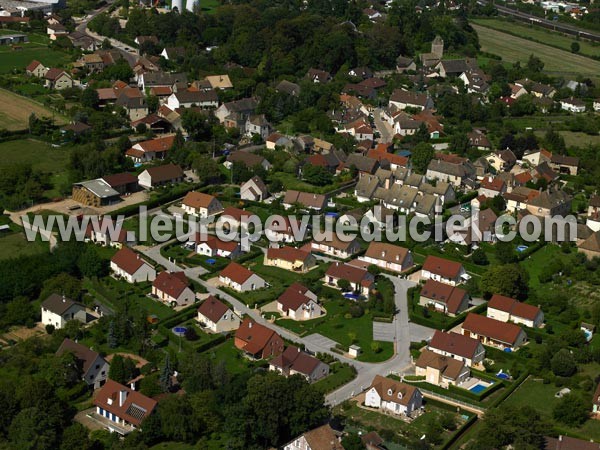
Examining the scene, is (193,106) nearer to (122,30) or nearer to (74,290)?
(122,30)

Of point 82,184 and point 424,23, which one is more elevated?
point 424,23

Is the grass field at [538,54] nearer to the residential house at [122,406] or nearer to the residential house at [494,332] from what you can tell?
the residential house at [494,332]

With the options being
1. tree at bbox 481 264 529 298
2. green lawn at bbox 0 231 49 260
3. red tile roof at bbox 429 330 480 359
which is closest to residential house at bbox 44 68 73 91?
green lawn at bbox 0 231 49 260

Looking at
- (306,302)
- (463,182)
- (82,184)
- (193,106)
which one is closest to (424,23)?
(193,106)

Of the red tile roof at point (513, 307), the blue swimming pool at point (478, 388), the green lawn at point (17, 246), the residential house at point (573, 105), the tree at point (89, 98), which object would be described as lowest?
the green lawn at point (17, 246)

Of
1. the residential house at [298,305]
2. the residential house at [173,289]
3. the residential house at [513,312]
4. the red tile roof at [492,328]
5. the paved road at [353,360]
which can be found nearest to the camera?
the paved road at [353,360]

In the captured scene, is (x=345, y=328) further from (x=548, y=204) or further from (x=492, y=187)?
(x=492, y=187)

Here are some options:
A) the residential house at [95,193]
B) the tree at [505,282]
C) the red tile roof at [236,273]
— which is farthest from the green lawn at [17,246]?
the tree at [505,282]
